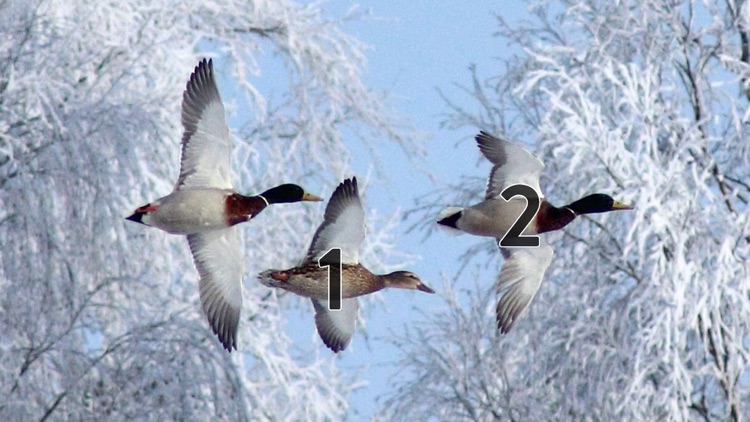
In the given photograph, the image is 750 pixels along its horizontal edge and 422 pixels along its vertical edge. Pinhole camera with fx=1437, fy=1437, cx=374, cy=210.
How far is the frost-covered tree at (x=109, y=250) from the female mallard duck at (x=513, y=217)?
259 cm

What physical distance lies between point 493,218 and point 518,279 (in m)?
0.48

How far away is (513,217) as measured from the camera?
5.07 meters

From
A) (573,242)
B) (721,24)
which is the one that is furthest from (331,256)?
Result: (721,24)

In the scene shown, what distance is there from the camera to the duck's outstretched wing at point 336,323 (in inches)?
201

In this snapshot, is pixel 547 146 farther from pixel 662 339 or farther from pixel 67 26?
pixel 67 26

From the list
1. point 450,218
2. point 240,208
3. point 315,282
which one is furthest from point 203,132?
point 450,218

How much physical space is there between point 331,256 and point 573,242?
3.99 meters

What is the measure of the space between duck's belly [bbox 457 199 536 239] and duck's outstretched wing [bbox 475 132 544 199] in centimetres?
28

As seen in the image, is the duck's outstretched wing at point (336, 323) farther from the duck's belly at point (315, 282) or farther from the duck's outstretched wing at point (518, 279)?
the duck's outstretched wing at point (518, 279)

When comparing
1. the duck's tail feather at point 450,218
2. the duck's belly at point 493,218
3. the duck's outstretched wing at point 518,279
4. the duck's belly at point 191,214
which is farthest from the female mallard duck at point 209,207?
the duck's outstretched wing at point 518,279

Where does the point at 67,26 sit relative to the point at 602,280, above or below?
above

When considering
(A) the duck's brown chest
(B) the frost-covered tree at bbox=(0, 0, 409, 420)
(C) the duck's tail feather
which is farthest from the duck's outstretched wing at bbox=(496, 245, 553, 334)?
(B) the frost-covered tree at bbox=(0, 0, 409, 420)

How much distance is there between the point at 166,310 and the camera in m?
8.59

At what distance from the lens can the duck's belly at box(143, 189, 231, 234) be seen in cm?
489
